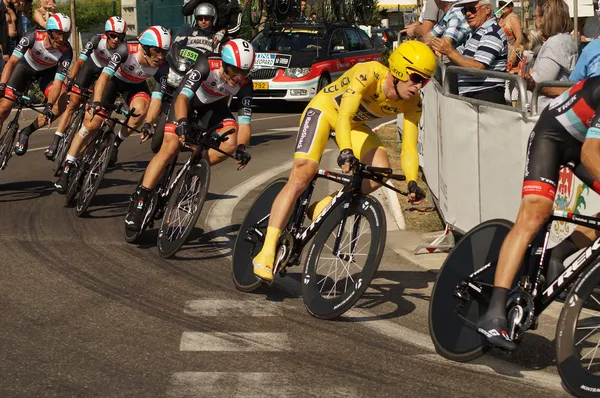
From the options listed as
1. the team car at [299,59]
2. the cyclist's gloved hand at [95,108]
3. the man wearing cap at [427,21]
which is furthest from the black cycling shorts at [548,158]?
the team car at [299,59]

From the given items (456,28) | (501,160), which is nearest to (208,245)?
(501,160)

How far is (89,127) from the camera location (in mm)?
12164

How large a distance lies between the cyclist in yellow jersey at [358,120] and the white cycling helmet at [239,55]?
1.58 meters

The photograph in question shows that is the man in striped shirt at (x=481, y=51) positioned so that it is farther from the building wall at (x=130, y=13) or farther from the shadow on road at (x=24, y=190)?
the building wall at (x=130, y=13)

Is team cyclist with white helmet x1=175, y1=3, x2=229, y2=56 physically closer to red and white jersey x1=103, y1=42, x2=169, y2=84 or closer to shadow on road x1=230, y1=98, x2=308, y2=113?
red and white jersey x1=103, y1=42, x2=169, y2=84

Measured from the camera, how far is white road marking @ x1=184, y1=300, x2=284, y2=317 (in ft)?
24.9

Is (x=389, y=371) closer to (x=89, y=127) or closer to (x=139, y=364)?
(x=139, y=364)

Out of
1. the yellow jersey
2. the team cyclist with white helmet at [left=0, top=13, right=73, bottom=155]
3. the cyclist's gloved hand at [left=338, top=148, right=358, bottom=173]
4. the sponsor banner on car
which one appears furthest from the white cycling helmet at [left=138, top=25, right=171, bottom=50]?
the sponsor banner on car

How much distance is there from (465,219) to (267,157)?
7.59m

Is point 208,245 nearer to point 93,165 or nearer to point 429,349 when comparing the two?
point 93,165

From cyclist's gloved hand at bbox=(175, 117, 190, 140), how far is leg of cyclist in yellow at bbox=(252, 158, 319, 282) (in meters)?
1.67

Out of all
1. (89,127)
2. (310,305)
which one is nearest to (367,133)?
(310,305)

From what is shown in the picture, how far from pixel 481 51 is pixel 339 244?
3582mm

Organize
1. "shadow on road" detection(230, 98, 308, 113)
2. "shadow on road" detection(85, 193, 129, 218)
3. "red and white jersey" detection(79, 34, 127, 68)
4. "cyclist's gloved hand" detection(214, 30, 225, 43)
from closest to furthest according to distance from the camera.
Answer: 1. "shadow on road" detection(85, 193, 129, 218)
2. "red and white jersey" detection(79, 34, 127, 68)
3. "cyclist's gloved hand" detection(214, 30, 225, 43)
4. "shadow on road" detection(230, 98, 308, 113)
